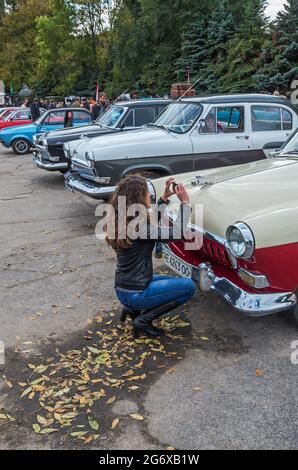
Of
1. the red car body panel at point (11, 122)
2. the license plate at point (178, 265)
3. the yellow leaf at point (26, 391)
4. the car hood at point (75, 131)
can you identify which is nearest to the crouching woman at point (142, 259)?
the license plate at point (178, 265)

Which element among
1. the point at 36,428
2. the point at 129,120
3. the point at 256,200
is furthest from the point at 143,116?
the point at 36,428

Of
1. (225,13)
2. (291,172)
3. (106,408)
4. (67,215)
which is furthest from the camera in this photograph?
(225,13)

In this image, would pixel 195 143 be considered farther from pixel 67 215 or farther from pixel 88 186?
pixel 67 215

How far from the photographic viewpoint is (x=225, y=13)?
2608 centimetres

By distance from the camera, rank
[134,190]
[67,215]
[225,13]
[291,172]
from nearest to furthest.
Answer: [134,190]
[291,172]
[67,215]
[225,13]

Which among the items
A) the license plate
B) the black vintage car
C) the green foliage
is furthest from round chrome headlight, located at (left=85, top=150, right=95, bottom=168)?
the green foliage

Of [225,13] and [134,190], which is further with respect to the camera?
[225,13]

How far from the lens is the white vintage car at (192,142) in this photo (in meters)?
7.38

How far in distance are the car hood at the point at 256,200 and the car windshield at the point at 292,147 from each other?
191mm

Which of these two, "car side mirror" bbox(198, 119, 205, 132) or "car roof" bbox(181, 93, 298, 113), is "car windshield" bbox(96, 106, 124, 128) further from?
"car side mirror" bbox(198, 119, 205, 132)

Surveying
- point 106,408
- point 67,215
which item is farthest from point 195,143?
point 106,408

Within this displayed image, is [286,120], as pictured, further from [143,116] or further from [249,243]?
[249,243]

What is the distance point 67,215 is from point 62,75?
3445 centimetres

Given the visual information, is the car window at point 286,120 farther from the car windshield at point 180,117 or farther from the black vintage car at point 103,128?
the black vintage car at point 103,128
